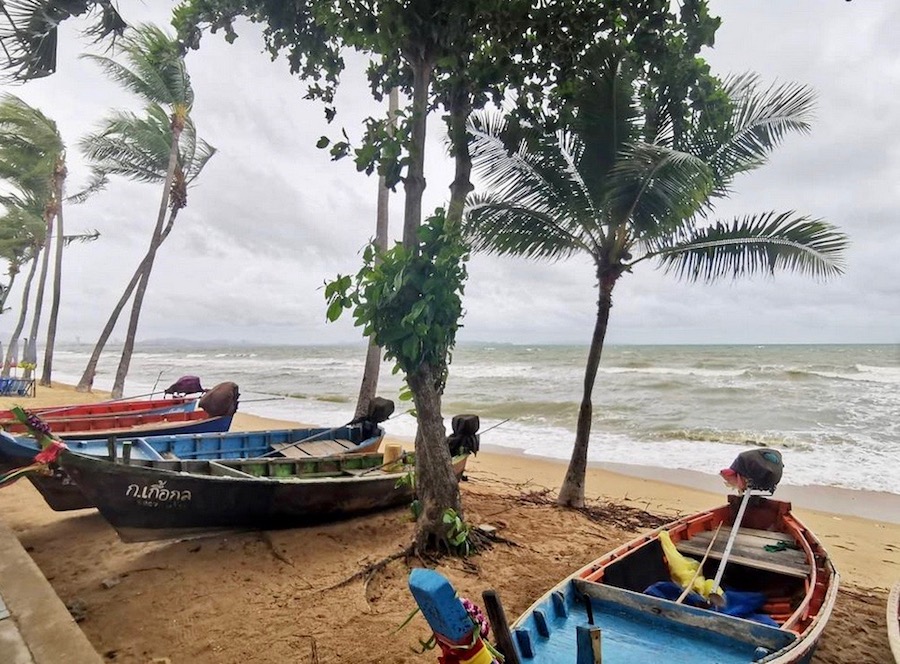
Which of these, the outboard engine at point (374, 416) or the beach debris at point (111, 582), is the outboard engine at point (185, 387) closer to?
the outboard engine at point (374, 416)

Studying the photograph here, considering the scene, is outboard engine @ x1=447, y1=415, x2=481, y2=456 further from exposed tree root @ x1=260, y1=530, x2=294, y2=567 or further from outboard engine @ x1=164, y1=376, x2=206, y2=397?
outboard engine @ x1=164, y1=376, x2=206, y2=397

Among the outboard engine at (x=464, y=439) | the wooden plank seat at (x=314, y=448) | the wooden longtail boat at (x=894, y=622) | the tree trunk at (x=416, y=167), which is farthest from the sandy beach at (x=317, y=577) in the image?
the tree trunk at (x=416, y=167)

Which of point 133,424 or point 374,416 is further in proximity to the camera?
point 133,424

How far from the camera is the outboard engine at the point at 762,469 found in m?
4.66

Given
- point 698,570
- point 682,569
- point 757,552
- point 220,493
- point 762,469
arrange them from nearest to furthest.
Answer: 1. point 698,570
2. point 682,569
3. point 757,552
4. point 762,469
5. point 220,493

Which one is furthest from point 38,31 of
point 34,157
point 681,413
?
point 34,157

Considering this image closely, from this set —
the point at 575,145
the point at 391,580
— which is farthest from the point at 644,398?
the point at 391,580

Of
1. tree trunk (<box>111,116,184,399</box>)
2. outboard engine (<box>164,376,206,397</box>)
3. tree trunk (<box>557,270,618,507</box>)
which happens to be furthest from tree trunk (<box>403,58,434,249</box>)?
tree trunk (<box>111,116,184,399</box>)

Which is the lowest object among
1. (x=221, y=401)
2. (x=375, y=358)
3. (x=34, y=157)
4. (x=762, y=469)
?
(x=221, y=401)

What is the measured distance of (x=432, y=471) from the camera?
4.93m

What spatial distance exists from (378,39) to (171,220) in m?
13.6

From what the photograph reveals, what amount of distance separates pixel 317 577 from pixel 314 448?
2772mm

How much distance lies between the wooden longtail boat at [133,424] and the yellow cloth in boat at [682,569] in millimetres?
6579

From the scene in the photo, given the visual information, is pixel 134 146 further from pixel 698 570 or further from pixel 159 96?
pixel 698 570
